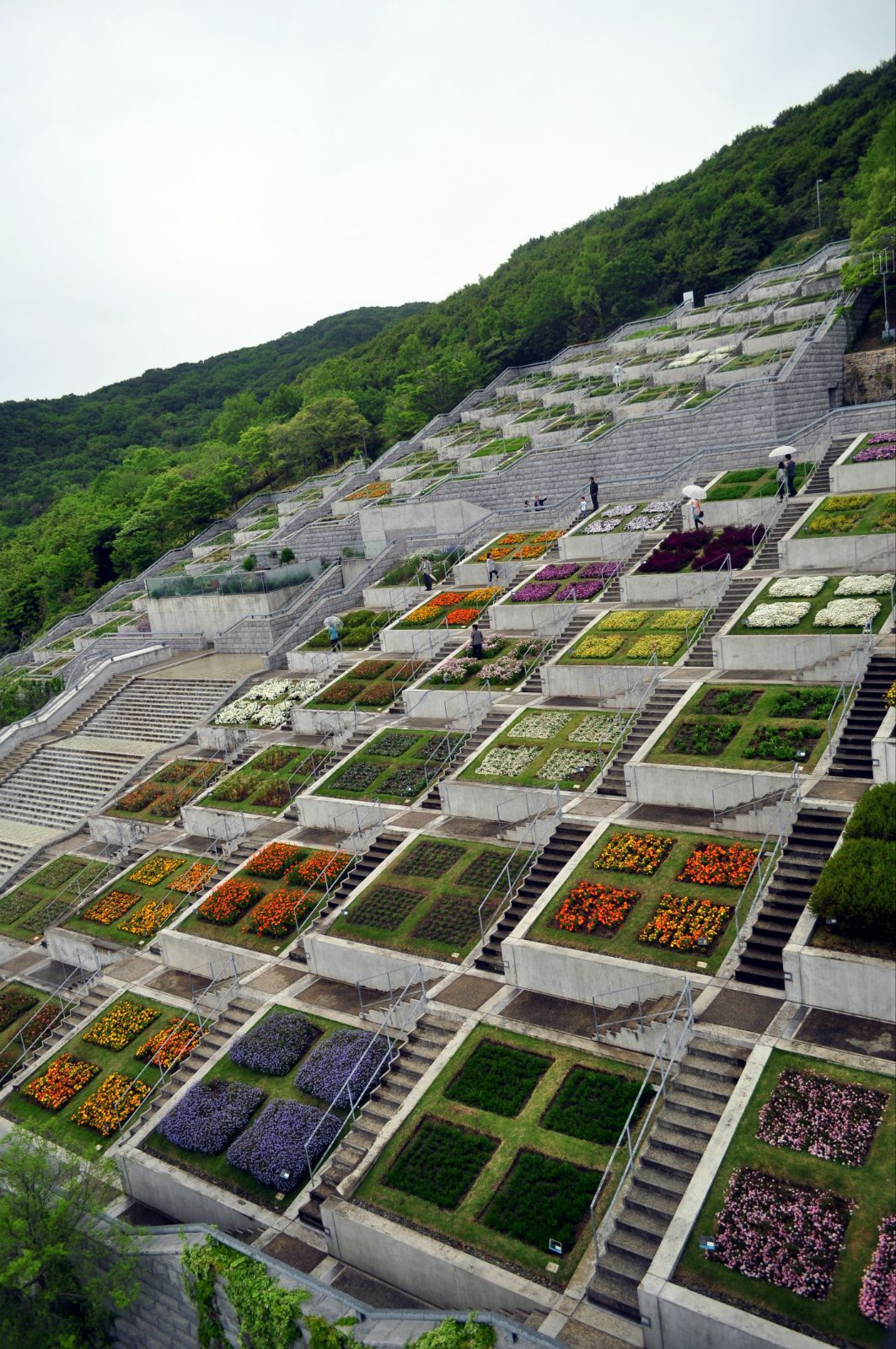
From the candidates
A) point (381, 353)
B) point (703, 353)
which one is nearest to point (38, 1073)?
point (703, 353)

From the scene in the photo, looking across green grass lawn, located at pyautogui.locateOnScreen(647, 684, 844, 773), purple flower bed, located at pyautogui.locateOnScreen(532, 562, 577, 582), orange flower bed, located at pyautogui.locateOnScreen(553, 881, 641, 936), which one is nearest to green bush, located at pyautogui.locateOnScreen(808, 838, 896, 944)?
orange flower bed, located at pyautogui.locateOnScreen(553, 881, 641, 936)

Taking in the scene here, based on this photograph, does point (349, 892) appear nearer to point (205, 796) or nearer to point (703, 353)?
point (205, 796)

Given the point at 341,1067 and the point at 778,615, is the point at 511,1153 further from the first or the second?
the point at 778,615

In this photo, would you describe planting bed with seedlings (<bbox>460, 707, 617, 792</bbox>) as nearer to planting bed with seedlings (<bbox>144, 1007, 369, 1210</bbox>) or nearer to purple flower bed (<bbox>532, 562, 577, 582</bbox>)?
planting bed with seedlings (<bbox>144, 1007, 369, 1210</bbox>)

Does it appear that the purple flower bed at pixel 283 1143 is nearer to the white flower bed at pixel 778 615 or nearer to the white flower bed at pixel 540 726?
the white flower bed at pixel 540 726

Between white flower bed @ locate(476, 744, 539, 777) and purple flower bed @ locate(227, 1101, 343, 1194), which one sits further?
white flower bed @ locate(476, 744, 539, 777)

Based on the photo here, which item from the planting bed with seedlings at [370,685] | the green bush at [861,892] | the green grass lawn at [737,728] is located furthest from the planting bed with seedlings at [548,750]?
the green bush at [861,892]

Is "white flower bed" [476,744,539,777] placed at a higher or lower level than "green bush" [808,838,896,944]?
lower
